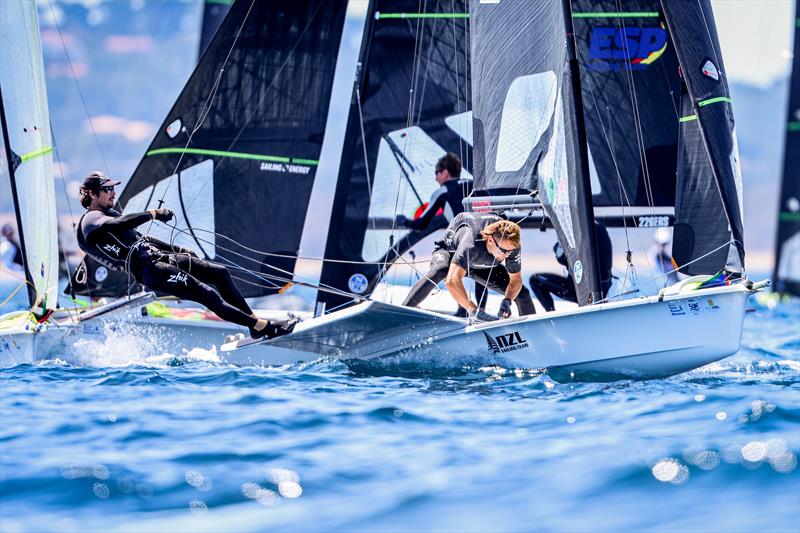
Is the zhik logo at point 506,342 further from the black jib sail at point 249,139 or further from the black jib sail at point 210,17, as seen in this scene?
the black jib sail at point 210,17

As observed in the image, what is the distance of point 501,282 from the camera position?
686 cm

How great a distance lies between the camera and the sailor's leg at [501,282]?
6.75 metres

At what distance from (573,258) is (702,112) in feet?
5.15

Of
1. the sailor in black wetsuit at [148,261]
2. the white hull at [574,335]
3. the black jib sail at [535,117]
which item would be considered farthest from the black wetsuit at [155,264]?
the black jib sail at [535,117]

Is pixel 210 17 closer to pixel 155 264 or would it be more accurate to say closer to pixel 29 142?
pixel 29 142

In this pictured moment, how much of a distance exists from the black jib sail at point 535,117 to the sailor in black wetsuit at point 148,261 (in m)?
2.06

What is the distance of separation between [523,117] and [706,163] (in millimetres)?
1463

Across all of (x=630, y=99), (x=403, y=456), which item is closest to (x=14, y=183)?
(x=403, y=456)

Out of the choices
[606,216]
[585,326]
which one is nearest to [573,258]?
[585,326]

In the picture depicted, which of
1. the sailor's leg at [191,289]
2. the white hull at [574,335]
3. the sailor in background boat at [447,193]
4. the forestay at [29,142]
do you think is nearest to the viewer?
the white hull at [574,335]

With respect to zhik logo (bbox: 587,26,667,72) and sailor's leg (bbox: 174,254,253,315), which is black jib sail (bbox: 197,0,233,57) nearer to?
zhik logo (bbox: 587,26,667,72)

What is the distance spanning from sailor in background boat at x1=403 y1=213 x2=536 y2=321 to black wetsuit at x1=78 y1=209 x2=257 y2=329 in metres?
1.32

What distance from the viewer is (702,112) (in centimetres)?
704

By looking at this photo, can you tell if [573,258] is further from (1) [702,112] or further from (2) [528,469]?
(2) [528,469]
